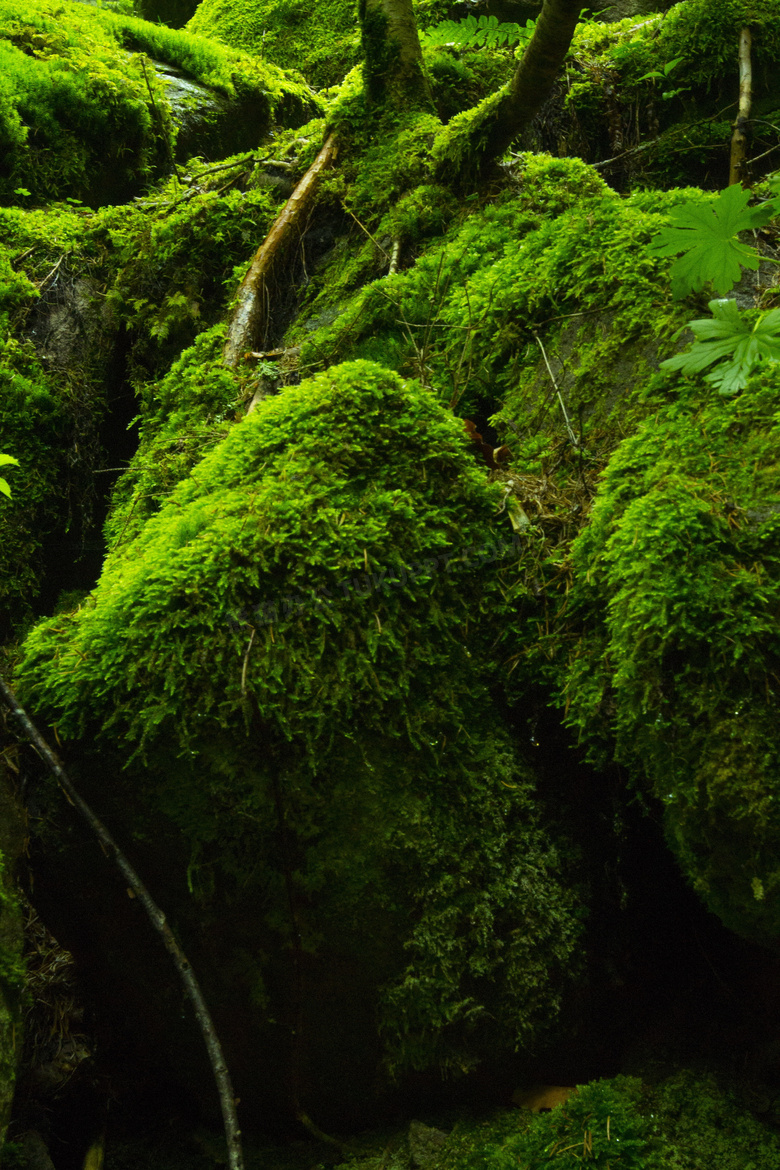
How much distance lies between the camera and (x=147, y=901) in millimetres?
2154

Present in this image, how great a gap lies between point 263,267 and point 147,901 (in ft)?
11.6

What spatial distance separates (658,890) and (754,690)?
34.6 inches

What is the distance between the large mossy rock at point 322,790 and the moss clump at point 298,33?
673cm

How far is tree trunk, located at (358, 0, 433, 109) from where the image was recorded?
4691mm

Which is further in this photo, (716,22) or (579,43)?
(579,43)

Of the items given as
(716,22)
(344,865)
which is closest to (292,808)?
(344,865)

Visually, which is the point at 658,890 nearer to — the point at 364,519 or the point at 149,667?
the point at 364,519

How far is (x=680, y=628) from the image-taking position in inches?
72.2

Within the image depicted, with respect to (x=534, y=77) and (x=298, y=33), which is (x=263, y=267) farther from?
(x=298, y=33)

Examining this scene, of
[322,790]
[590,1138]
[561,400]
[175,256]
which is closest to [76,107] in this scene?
[175,256]

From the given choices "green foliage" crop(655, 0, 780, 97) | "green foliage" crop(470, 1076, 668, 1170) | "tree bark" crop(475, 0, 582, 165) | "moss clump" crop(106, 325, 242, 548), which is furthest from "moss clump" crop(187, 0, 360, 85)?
"green foliage" crop(470, 1076, 668, 1170)

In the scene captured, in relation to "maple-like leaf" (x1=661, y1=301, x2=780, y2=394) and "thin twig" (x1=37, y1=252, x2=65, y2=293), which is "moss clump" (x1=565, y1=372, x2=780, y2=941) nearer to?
"maple-like leaf" (x1=661, y1=301, x2=780, y2=394)

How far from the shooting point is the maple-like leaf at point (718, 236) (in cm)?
225

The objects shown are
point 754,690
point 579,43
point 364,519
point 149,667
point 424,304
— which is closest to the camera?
point 754,690
